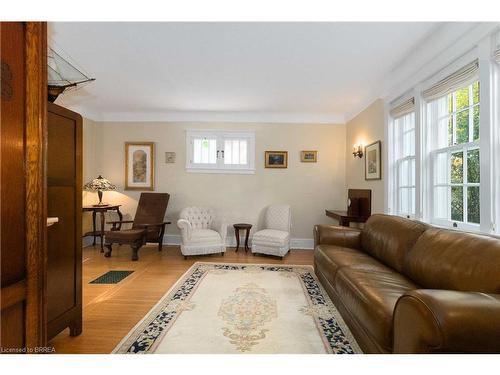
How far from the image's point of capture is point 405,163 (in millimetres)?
3279

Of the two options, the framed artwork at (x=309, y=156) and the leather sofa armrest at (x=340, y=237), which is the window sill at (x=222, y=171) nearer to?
the framed artwork at (x=309, y=156)

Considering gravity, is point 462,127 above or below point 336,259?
above

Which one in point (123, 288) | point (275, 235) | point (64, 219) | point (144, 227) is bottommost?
point (123, 288)

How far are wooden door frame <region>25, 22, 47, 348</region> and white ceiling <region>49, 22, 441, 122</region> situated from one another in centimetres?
163

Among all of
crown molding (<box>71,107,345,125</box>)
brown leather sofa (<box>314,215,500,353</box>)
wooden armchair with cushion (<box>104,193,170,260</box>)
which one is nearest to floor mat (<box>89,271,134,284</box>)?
wooden armchair with cushion (<box>104,193,170,260</box>)

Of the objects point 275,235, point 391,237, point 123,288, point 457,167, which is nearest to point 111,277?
point 123,288

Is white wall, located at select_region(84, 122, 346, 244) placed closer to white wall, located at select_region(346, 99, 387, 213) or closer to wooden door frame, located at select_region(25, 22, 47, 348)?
white wall, located at select_region(346, 99, 387, 213)

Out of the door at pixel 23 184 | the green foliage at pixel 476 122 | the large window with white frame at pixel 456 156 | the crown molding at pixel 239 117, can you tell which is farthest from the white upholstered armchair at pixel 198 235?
the green foliage at pixel 476 122

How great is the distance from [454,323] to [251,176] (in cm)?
423

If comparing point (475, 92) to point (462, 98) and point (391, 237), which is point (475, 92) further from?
point (391, 237)

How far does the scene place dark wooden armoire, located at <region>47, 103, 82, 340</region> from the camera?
67.5 inches

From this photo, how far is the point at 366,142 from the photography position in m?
4.09
